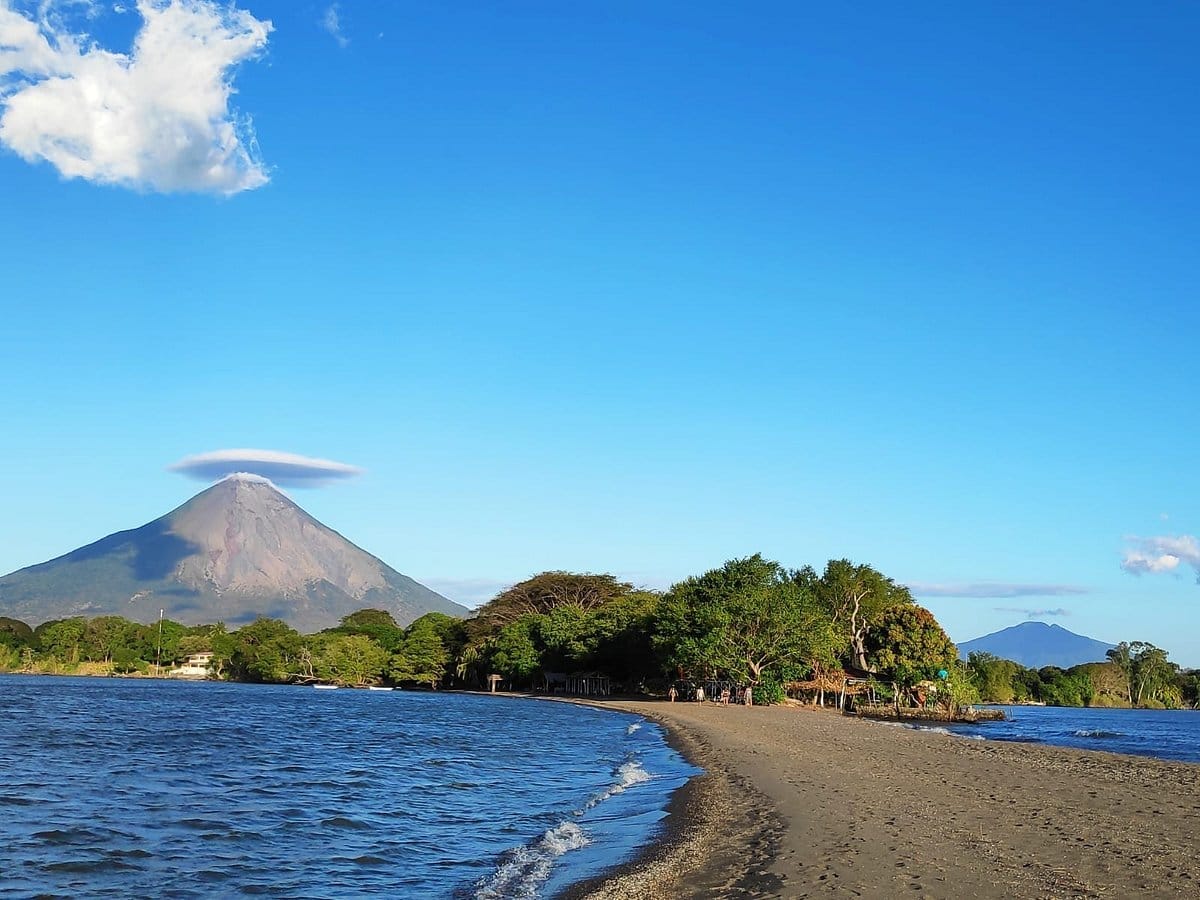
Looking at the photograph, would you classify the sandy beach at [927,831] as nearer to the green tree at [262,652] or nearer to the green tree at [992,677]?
the green tree at [992,677]

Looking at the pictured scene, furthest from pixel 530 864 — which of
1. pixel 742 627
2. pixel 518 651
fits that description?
pixel 518 651

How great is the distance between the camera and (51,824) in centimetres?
1659

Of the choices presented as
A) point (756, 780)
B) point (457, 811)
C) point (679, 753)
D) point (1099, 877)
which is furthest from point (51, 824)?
point (679, 753)

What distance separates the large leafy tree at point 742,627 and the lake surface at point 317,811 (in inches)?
1161

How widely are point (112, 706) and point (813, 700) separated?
Answer: 50728 millimetres

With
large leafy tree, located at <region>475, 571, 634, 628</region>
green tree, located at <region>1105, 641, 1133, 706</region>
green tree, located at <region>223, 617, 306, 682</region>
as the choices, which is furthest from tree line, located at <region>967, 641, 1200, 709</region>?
green tree, located at <region>223, 617, 306, 682</region>

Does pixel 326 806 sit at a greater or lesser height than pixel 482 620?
lesser

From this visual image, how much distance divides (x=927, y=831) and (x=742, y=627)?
5558 centimetres

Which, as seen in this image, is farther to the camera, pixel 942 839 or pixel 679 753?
pixel 679 753

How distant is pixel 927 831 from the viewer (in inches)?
548

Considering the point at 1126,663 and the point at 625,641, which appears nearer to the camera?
the point at 625,641

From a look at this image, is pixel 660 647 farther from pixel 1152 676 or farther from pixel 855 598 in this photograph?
pixel 1152 676

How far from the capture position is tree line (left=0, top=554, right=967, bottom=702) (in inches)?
2714

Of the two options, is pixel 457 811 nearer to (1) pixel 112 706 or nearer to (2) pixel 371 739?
(2) pixel 371 739
